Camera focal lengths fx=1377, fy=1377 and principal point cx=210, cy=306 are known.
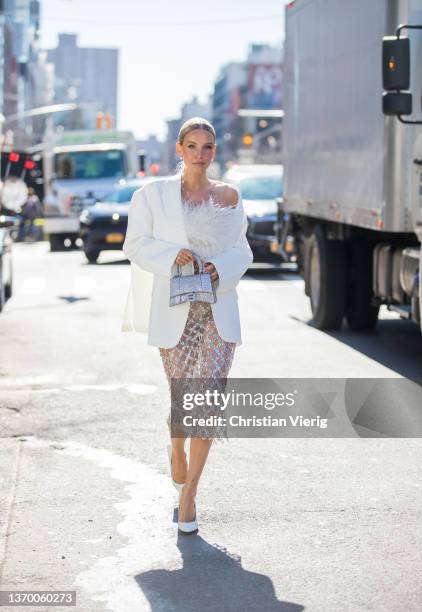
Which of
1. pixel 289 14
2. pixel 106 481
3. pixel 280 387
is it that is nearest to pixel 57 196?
pixel 289 14

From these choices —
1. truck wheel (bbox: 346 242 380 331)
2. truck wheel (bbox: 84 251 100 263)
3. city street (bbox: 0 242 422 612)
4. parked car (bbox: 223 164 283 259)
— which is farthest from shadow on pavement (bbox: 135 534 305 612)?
truck wheel (bbox: 84 251 100 263)

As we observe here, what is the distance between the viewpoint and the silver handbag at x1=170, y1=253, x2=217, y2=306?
6.05 metres

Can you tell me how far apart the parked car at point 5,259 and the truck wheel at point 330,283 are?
393 cm

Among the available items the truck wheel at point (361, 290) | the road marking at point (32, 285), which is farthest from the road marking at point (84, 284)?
the truck wheel at point (361, 290)

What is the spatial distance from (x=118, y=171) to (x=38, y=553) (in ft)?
114

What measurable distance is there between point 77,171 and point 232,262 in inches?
1330

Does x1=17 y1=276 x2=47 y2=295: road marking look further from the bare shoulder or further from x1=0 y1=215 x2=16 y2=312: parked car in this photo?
the bare shoulder

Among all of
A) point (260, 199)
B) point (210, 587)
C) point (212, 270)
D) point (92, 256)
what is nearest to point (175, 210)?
point (212, 270)

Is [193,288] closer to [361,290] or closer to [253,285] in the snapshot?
[361,290]

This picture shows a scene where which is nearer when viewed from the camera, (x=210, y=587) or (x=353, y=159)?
(x=210, y=587)

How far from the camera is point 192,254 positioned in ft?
20.0

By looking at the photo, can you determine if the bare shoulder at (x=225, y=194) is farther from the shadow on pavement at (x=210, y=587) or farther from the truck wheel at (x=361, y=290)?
the truck wheel at (x=361, y=290)

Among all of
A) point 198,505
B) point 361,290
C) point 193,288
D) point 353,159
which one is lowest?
point 198,505

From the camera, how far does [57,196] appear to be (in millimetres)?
38250
